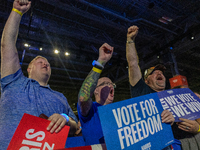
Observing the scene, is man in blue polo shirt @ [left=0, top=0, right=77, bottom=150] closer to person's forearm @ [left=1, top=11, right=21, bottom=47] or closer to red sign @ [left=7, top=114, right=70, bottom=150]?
person's forearm @ [left=1, top=11, right=21, bottom=47]

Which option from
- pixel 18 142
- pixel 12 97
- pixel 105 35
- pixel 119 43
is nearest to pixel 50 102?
pixel 12 97

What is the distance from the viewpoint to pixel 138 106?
0.91m

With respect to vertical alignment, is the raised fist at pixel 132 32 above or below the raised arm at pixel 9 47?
above

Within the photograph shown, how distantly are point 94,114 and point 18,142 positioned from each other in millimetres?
653

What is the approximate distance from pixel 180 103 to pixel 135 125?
26.4 inches

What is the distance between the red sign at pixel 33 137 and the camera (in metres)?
0.66

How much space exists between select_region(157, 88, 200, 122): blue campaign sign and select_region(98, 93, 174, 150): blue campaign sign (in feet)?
0.47

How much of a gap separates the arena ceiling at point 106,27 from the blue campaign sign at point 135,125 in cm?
387

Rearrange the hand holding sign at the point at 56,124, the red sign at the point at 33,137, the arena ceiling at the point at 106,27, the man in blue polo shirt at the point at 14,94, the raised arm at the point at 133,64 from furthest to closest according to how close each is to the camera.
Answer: the arena ceiling at the point at 106,27
the raised arm at the point at 133,64
the man in blue polo shirt at the point at 14,94
the hand holding sign at the point at 56,124
the red sign at the point at 33,137

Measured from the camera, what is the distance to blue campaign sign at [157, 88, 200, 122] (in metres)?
1.14

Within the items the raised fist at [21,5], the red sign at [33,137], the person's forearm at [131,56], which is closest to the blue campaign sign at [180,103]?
the person's forearm at [131,56]

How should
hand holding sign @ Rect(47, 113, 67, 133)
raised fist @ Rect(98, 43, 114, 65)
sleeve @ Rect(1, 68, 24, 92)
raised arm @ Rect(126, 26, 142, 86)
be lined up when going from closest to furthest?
hand holding sign @ Rect(47, 113, 67, 133)
sleeve @ Rect(1, 68, 24, 92)
raised fist @ Rect(98, 43, 114, 65)
raised arm @ Rect(126, 26, 142, 86)

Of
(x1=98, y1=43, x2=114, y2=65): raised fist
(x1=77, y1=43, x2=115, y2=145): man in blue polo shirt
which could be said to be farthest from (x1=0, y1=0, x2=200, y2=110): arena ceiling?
(x1=77, y1=43, x2=115, y2=145): man in blue polo shirt

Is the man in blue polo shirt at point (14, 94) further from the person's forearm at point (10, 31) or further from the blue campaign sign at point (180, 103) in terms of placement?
the blue campaign sign at point (180, 103)
